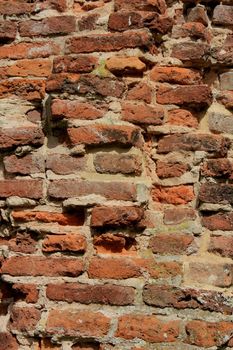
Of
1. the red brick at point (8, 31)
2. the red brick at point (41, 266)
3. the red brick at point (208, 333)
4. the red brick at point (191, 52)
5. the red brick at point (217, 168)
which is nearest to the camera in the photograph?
the red brick at point (208, 333)

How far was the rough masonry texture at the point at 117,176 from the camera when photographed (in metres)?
2.41

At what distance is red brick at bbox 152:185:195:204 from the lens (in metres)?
2.56

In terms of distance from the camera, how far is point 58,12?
2758mm

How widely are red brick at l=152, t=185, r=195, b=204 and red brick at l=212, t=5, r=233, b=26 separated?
0.81 m

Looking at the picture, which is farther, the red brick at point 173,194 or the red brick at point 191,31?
the red brick at point 191,31

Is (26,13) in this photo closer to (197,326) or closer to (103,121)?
(103,121)

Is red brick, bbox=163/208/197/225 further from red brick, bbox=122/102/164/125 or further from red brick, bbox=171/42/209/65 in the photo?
red brick, bbox=171/42/209/65

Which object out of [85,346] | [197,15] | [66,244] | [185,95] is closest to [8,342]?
[85,346]

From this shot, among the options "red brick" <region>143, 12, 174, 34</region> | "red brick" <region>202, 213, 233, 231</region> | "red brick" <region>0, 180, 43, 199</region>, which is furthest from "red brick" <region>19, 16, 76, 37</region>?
"red brick" <region>202, 213, 233, 231</region>

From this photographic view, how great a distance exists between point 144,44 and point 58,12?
46 cm

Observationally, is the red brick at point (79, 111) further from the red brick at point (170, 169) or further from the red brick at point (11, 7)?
the red brick at point (11, 7)

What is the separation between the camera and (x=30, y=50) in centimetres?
273

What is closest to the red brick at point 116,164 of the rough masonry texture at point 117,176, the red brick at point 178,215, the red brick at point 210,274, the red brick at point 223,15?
the rough masonry texture at point 117,176

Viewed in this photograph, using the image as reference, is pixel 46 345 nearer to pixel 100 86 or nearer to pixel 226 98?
pixel 100 86
